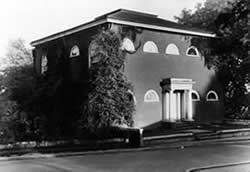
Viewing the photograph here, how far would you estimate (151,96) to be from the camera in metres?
5.70

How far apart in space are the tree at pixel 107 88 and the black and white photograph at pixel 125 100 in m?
0.02

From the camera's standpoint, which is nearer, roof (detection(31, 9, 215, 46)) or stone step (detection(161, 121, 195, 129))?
roof (detection(31, 9, 215, 46))

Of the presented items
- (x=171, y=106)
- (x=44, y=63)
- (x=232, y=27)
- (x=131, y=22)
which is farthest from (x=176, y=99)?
(x=232, y=27)

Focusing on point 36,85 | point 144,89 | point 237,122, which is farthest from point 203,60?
point 237,122

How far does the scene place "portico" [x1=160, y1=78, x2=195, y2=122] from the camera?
565 cm

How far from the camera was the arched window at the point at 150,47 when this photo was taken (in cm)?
563

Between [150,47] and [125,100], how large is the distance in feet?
3.84

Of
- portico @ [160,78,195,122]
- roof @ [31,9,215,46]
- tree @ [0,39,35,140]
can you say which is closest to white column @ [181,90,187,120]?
portico @ [160,78,195,122]

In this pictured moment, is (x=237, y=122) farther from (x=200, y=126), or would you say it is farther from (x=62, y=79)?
(x=62, y=79)

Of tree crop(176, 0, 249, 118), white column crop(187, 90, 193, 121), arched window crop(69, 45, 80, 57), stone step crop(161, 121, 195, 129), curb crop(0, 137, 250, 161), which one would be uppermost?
arched window crop(69, 45, 80, 57)

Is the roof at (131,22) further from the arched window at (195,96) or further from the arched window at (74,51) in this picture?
the arched window at (195,96)

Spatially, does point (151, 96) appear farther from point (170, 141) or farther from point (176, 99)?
point (170, 141)

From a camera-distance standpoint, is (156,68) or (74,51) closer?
(156,68)

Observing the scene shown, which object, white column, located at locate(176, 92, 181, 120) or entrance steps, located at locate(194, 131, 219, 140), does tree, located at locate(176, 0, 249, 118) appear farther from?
white column, located at locate(176, 92, 181, 120)
